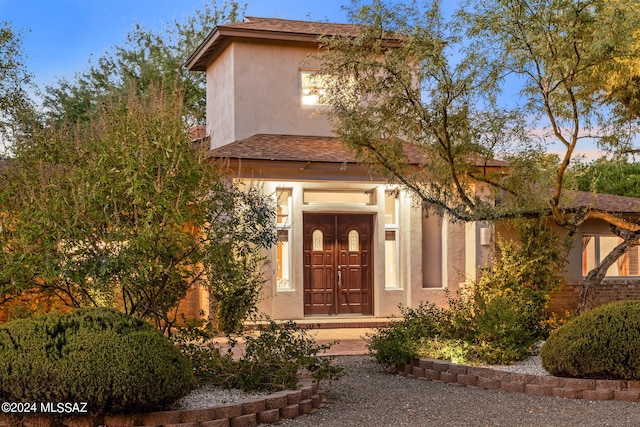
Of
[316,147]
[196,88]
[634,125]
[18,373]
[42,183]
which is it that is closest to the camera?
[18,373]

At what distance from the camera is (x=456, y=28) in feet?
39.8

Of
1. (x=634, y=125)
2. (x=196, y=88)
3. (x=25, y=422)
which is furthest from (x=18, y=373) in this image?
(x=196, y=88)

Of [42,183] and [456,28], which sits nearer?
[42,183]

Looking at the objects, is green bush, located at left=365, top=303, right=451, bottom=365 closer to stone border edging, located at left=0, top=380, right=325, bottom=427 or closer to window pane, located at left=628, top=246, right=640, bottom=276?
stone border edging, located at left=0, top=380, right=325, bottom=427

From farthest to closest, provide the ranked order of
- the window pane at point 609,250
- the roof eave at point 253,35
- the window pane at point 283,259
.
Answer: the window pane at point 609,250
the roof eave at point 253,35
the window pane at point 283,259

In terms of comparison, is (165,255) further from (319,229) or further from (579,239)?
(579,239)

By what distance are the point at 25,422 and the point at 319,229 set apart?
1186 centimetres

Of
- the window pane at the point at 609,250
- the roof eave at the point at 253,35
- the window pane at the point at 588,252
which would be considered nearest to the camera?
the roof eave at the point at 253,35

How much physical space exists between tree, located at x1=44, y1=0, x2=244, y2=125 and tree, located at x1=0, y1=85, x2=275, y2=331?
77.3 ft

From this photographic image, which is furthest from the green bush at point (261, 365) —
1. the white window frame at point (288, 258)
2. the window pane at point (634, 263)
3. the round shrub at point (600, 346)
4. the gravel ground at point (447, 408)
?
the window pane at point (634, 263)

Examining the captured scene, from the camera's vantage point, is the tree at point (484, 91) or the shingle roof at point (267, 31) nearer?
the tree at point (484, 91)

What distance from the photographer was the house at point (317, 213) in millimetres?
17703

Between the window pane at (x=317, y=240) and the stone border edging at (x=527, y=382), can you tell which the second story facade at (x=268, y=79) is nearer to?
the window pane at (x=317, y=240)

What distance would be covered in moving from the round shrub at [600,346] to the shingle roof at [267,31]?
1037cm
